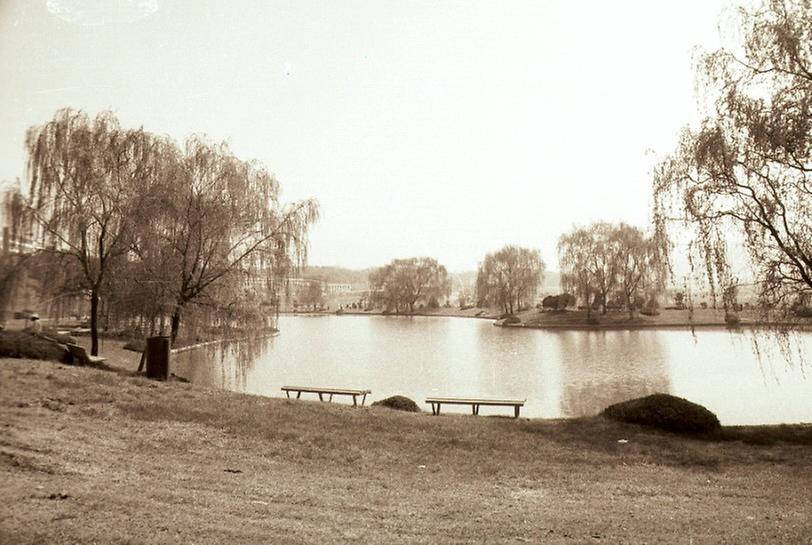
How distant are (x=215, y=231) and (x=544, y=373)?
16.0 metres

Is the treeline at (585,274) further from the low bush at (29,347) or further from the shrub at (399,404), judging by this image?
the low bush at (29,347)

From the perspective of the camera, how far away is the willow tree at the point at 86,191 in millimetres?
17438

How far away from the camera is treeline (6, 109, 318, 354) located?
1762cm

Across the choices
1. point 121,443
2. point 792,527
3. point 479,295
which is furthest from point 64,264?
point 479,295

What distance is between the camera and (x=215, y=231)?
1961cm

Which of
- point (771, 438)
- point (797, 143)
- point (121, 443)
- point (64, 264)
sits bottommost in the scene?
point (771, 438)

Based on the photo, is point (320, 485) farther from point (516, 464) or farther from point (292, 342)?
point (292, 342)

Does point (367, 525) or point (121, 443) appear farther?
point (121, 443)

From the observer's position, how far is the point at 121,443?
870cm

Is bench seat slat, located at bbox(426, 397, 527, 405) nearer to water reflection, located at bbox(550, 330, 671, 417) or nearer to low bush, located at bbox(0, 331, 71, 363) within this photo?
water reflection, located at bbox(550, 330, 671, 417)

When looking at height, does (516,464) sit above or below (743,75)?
below

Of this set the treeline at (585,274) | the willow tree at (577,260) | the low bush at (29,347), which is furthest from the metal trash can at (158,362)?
the willow tree at (577,260)

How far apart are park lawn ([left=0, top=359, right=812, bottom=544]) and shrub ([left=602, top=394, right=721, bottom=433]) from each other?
0.44 meters

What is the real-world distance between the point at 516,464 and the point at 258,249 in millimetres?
14129
